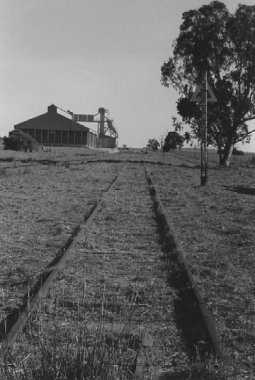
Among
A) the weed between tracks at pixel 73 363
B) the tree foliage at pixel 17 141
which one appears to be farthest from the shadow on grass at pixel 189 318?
the tree foliage at pixel 17 141

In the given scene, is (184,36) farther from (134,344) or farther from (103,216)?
(134,344)

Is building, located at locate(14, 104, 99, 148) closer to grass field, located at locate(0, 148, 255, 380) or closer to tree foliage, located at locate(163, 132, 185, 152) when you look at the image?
tree foliage, located at locate(163, 132, 185, 152)

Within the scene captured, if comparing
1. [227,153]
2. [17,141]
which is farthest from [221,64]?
[17,141]

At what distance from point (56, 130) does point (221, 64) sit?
62.7 m

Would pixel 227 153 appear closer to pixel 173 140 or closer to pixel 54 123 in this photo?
pixel 173 140

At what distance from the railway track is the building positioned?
92.6 m

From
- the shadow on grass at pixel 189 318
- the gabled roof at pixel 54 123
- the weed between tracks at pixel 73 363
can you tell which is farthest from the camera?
the gabled roof at pixel 54 123

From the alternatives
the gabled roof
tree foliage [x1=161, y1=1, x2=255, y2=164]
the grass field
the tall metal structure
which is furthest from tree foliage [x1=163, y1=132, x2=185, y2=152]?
the gabled roof

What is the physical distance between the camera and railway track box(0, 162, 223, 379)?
354cm

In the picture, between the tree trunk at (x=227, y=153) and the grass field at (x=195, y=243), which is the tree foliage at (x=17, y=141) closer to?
the tree trunk at (x=227, y=153)

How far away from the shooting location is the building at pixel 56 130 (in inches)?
3944

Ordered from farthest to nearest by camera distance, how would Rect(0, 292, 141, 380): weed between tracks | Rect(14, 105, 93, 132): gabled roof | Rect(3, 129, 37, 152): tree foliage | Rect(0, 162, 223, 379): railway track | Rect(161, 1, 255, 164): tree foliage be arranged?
Rect(14, 105, 93, 132): gabled roof → Rect(3, 129, 37, 152): tree foliage → Rect(161, 1, 255, 164): tree foliage → Rect(0, 162, 223, 379): railway track → Rect(0, 292, 141, 380): weed between tracks

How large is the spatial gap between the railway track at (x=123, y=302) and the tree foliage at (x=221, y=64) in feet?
110

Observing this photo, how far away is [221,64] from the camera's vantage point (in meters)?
41.8
